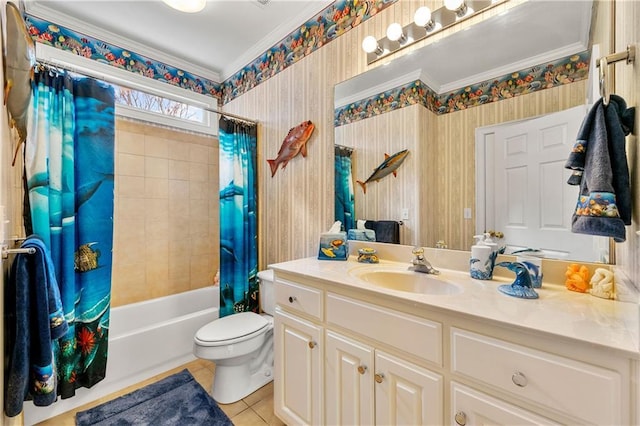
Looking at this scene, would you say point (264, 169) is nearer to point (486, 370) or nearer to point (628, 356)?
point (486, 370)

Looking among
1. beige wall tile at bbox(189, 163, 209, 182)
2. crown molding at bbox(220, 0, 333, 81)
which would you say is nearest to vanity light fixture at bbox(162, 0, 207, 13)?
crown molding at bbox(220, 0, 333, 81)

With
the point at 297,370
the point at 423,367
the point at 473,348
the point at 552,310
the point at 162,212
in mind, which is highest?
the point at 162,212

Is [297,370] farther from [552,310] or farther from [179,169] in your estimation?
[179,169]

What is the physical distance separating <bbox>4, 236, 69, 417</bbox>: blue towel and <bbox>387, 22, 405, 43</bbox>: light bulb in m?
1.95

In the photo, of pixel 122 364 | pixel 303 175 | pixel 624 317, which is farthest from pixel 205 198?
pixel 624 317

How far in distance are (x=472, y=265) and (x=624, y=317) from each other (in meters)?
0.47

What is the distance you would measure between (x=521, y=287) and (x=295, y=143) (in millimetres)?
1583

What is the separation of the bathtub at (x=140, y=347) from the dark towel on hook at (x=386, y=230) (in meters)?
1.60

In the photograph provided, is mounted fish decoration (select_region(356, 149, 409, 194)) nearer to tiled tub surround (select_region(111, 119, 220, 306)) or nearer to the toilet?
the toilet

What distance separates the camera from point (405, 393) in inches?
36.9

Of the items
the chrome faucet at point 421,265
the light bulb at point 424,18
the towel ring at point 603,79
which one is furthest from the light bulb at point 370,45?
the chrome faucet at point 421,265

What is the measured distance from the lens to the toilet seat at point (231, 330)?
161 centimetres

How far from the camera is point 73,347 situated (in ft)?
5.33

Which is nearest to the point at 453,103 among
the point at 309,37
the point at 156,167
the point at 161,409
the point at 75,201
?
the point at 309,37
